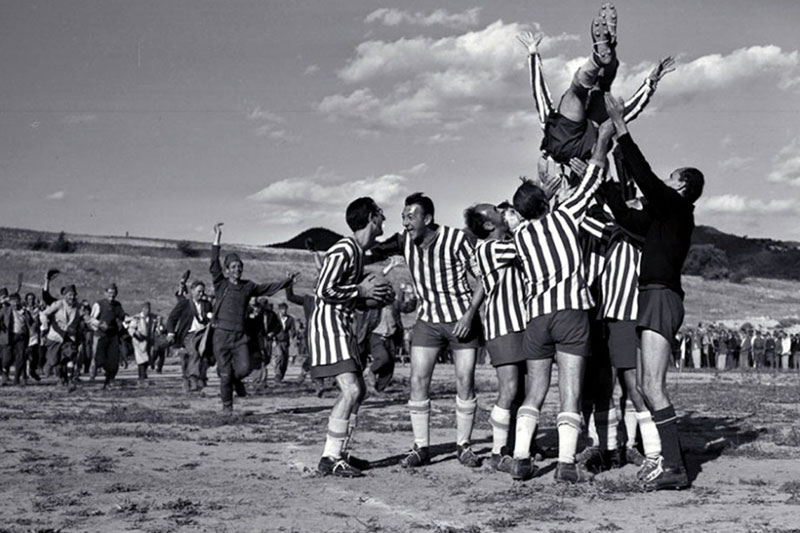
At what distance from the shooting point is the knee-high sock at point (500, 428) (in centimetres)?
836

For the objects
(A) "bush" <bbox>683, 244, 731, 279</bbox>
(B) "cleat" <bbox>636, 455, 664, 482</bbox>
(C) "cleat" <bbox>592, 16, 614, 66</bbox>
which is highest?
(A) "bush" <bbox>683, 244, 731, 279</bbox>

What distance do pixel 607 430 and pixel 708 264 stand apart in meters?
94.0

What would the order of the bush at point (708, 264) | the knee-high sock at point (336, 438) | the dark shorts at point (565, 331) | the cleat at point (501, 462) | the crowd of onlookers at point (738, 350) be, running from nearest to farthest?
the dark shorts at point (565, 331), the cleat at point (501, 462), the knee-high sock at point (336, 438), the crowd of onlookers at point (738, 350), the bush at point (708, 264)

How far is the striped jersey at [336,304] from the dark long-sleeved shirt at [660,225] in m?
2.31

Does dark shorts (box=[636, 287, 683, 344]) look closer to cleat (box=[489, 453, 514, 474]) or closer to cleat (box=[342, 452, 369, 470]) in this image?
cleat (box=[489, 453, 514, 474])

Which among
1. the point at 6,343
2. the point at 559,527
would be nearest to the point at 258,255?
the point at 6,343

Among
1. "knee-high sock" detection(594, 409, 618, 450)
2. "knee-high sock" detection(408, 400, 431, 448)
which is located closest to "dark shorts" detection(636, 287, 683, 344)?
"knee-high sock" detection(594, 409, 618, 450)

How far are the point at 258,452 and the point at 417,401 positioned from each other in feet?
5.62

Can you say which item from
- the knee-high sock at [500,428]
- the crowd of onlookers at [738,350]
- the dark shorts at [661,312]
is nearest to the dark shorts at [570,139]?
the dark shorts at [661,312]

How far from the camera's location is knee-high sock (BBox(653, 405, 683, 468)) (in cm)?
698

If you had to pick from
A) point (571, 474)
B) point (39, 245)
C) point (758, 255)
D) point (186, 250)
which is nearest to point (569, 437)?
point (571, 474)

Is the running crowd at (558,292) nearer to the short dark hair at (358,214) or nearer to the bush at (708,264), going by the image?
the short dark hair at (358,214)

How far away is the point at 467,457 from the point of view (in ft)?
27.7

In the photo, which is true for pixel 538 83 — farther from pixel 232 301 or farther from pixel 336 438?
pixel 232 301
